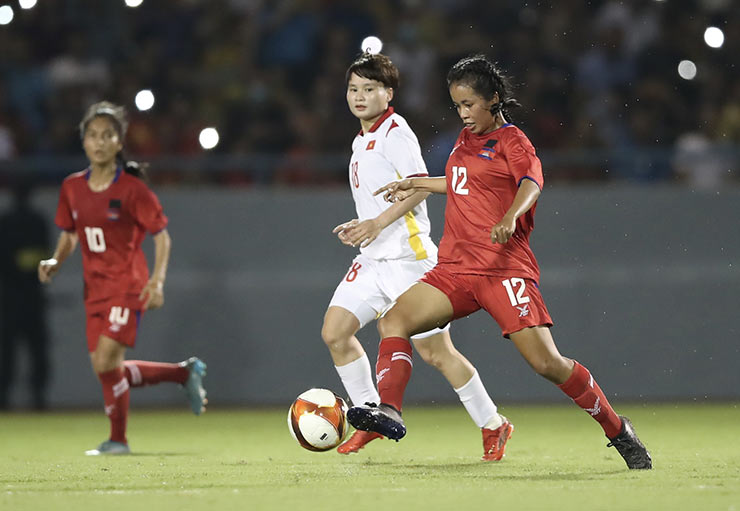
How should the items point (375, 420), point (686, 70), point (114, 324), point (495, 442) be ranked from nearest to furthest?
1. point (375, 420)
2. point (495, 442)
3. point (114, 324)
4. point (686, 70)

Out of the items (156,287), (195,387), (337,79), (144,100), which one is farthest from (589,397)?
(144,100)

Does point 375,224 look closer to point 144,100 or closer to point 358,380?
point 358,380

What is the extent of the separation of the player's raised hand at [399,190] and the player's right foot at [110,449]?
2704mm

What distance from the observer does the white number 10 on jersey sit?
28.6ft

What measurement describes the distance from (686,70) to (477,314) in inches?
133

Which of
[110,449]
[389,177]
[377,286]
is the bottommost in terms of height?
[110,449]

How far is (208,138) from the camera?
13.0m

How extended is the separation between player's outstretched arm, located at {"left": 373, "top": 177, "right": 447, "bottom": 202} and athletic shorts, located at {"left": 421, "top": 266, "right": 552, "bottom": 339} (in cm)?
45

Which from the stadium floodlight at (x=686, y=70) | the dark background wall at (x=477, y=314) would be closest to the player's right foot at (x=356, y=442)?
the dark background wall at (x=477, y=314)

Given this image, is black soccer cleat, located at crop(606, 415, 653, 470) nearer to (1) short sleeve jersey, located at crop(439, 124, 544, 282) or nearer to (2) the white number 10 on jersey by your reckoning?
(1) short sleeve jersey, located at crop(439, 124, 544, 282)

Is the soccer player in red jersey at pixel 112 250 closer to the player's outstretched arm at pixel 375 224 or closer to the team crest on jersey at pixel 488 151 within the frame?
the player's outstretched arm at pixel 375 224

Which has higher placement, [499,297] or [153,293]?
[499,297]

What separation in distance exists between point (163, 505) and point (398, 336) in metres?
1.69

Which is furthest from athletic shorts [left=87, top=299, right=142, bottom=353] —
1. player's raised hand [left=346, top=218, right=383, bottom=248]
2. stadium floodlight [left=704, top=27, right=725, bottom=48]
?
stadium floodlight [left=704, top=27, right=725, bottom=48]
